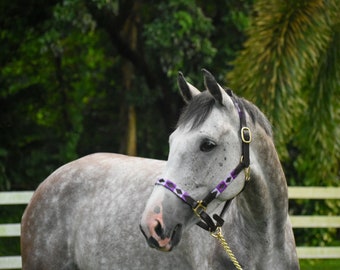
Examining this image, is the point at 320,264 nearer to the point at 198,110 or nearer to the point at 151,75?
the point at 151,75

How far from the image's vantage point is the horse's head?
3.98 meters

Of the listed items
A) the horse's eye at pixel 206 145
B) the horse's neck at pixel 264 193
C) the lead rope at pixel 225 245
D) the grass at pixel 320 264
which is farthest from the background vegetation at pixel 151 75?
the horse's eye at pixel 206 145

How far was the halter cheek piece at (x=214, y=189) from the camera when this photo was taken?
159 inches

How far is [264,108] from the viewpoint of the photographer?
8461 mm

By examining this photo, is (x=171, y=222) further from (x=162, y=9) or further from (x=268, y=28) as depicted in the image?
(x=162, y=9)

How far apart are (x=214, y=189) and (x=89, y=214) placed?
161cm

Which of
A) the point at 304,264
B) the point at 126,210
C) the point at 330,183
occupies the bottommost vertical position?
the point at 304,264

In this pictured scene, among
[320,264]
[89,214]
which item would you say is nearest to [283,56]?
[320,264]

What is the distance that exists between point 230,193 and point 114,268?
1.36 m

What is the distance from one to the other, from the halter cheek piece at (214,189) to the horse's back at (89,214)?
3.08ft

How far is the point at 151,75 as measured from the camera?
14.2m

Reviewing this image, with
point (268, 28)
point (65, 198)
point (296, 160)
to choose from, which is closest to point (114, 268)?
point (65, 198)

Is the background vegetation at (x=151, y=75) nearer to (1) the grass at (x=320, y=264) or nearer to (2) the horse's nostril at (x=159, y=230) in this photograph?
(1) the grass at (x=320, y=264)

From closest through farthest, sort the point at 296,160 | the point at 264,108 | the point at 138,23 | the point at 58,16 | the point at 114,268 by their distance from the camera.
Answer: the point at 114,268
the point at 264,108
the point at 58,16
the point at 296,160
the point at 138,23
